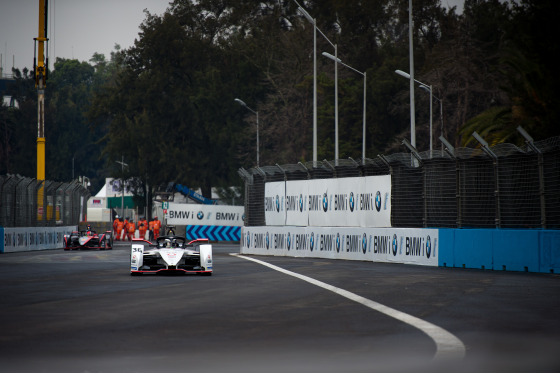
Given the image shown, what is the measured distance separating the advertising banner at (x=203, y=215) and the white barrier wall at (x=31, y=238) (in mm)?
11781

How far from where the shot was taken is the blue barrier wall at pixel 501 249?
2125 cm

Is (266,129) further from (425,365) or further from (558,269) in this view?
(425,365)

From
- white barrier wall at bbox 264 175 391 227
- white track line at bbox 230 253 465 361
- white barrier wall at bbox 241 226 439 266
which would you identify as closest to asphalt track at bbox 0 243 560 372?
white track line at bbox 230 253 465 361

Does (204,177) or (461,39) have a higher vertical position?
(461,39)

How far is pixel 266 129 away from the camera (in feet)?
222

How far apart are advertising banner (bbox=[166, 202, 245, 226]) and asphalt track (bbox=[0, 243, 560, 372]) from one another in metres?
37.9

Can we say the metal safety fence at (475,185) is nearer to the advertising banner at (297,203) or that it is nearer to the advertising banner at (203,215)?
the advertising banner at (297,203)

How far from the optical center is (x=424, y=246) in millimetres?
25766

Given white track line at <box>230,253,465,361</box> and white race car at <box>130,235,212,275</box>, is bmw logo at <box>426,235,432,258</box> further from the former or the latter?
white track line at <box>230,253,465,361</box>

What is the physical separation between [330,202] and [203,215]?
86.8 ft

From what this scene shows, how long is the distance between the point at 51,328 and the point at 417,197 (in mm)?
17772

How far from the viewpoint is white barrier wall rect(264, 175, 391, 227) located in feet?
95.5

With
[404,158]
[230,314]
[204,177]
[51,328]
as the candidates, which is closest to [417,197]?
[404,158]

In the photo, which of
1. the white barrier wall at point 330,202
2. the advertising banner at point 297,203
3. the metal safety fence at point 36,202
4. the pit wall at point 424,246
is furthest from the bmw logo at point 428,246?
the metal safety fence at point 36,202
